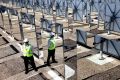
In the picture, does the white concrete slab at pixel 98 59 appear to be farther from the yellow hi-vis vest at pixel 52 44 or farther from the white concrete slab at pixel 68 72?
the yellow hi-vis vest at pixel 52 44

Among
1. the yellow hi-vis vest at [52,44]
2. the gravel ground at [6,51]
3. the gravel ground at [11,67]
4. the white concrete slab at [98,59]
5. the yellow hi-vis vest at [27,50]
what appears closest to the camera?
the yellow hi-vis vest at [27,50]

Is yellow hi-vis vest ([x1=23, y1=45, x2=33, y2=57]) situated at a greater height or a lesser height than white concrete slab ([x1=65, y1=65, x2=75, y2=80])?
greater

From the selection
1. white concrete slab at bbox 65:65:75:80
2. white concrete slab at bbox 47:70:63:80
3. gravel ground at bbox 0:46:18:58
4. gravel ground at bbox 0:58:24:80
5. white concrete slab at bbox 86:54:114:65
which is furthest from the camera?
gravel ground at bbox 0:46:18:58

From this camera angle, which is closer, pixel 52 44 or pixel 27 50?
pixel 27 50

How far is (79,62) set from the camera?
16.4 m

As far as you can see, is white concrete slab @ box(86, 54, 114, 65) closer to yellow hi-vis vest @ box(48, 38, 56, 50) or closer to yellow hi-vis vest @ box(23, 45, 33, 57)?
yellow hi-vis vest @ box(48, 38, 56, 50)

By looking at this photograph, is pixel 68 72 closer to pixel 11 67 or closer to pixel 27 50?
pixel 27 50

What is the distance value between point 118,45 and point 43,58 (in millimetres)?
6042

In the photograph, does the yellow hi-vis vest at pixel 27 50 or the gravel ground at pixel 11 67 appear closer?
the yellow hi-vis vest at pixel 27 50

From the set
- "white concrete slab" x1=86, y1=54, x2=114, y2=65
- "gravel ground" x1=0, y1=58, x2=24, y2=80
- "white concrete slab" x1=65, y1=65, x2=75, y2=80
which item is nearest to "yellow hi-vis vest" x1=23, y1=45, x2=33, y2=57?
"gravel ground" x1=0, y1=58, x2=24, y2=80

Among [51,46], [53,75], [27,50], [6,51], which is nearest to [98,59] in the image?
[51,46]

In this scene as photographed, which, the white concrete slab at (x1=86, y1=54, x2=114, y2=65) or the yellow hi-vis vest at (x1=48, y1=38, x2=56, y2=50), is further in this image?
the white concrete slab at (x1=86, y1=54, x2=114, y2=65)

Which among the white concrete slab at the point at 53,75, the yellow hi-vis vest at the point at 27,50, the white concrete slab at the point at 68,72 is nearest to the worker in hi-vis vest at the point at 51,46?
the white concrete slab at the point at 53,75

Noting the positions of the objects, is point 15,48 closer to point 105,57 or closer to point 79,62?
point 79,62
